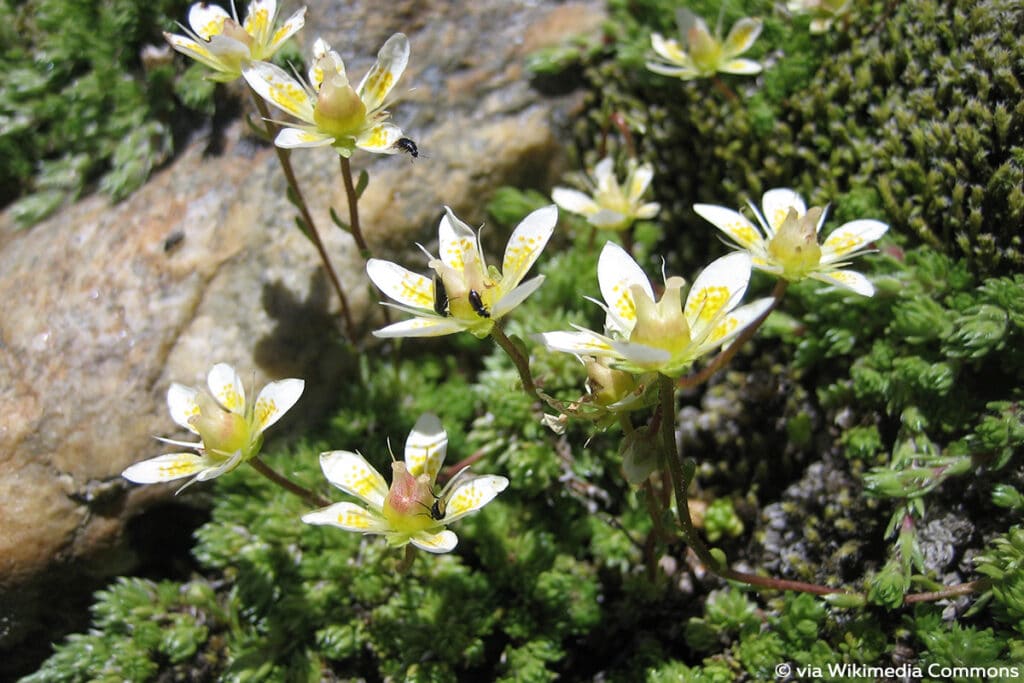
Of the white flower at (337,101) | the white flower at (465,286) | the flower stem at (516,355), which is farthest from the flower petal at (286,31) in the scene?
the flower stem at (516,355)

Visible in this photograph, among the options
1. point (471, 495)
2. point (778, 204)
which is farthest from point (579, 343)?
point (778, 204)

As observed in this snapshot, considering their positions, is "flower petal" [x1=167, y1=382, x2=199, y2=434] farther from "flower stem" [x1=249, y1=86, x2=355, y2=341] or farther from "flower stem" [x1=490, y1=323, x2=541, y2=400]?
"flower stem" [x1=490, y1=323, x2=541, y2=400]

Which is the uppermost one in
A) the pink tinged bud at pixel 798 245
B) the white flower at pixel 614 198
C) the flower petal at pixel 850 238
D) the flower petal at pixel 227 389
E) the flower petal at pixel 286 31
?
the flower petal at pixel 286 31

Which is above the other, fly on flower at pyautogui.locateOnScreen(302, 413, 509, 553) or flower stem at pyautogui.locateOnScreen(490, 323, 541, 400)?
flower stem at pyautogui.locateOnScreen(490, 323, 541, 400)

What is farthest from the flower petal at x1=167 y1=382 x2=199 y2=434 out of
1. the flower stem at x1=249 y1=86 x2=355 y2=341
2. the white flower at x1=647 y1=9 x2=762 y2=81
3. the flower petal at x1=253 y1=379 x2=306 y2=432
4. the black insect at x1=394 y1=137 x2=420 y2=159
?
the white flower at x1=647 y1=9 x2=762 y2=81

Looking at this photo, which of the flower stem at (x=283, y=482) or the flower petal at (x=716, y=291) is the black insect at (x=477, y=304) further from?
the flower stem at (x=283, y=482)
